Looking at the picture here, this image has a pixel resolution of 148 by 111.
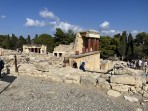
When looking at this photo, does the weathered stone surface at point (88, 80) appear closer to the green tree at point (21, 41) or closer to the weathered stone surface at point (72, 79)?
the weathered stone surface at point (72, 79)

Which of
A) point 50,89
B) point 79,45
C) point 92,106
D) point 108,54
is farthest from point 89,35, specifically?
point 108,54

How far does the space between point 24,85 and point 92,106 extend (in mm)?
3990

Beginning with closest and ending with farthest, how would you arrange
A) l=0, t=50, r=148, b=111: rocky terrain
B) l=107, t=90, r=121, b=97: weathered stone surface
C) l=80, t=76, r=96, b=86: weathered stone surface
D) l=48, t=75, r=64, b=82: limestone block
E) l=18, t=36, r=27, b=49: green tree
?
l=0, t=50, r=148, b=111: rocky terrain, l=107, t=90, r=121, b=97: weathered stone surface, l=80, t=76, r=96, b=86: weathered stone surface, l=48, t=75, r=64, b=82: limestone block, l=18, t=36, r=27, b=49: green tree

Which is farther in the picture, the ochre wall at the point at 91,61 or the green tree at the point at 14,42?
the green tree at the point at 14,42

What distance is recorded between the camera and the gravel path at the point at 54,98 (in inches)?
292

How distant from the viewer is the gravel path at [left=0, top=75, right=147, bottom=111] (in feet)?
24.3

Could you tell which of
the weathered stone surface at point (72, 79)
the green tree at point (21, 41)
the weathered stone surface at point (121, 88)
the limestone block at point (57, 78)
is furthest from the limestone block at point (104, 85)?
the green tree at point (21, 41)

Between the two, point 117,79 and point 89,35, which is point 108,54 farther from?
point 117,79

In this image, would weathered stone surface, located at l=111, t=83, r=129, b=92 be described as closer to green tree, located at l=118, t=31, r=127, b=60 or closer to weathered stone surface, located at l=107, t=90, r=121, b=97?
weathered stone surface, located at l=107, t=90, r=121, b=97

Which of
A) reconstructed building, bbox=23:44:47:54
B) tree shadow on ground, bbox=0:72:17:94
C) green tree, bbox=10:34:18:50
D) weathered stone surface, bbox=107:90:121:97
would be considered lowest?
weathered stone surface, bbox=107:90:121:97

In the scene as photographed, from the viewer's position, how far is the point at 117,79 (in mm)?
9008

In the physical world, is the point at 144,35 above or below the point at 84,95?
above

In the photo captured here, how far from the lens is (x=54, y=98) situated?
8.27 metres

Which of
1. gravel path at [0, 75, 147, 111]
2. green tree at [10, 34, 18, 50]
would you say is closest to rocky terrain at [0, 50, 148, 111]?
gravel path at [0, 75, 147, 111]
